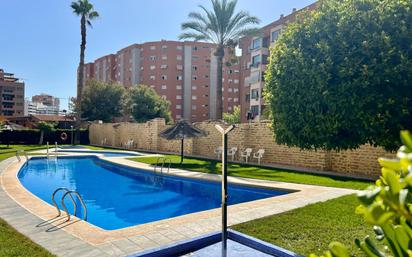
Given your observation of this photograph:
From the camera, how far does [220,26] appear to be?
24.7 meters

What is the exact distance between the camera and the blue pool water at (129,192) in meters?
9.44

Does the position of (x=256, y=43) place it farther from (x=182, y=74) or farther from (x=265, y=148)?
(x=182, y=74)

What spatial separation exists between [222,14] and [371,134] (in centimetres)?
2185

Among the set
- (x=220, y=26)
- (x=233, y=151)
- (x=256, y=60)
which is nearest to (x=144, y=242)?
(x=233, y=151)

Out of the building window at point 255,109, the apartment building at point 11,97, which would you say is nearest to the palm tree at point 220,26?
the building window at point 255,109

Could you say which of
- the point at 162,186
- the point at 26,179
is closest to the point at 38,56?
the point at 26,179

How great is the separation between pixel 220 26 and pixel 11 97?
89322 millimetres

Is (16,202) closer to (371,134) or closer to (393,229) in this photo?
(371,134)

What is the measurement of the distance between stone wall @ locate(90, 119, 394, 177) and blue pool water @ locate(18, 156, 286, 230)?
434 centimetres

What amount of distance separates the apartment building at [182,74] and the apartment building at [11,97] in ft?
137

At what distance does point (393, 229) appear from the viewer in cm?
135

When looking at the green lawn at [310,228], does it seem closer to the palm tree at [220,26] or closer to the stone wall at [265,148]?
the stone wall at [265,148]

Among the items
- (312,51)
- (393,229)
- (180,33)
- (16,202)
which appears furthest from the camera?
(180,33)

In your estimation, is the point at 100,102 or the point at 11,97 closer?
the point at 100,102
